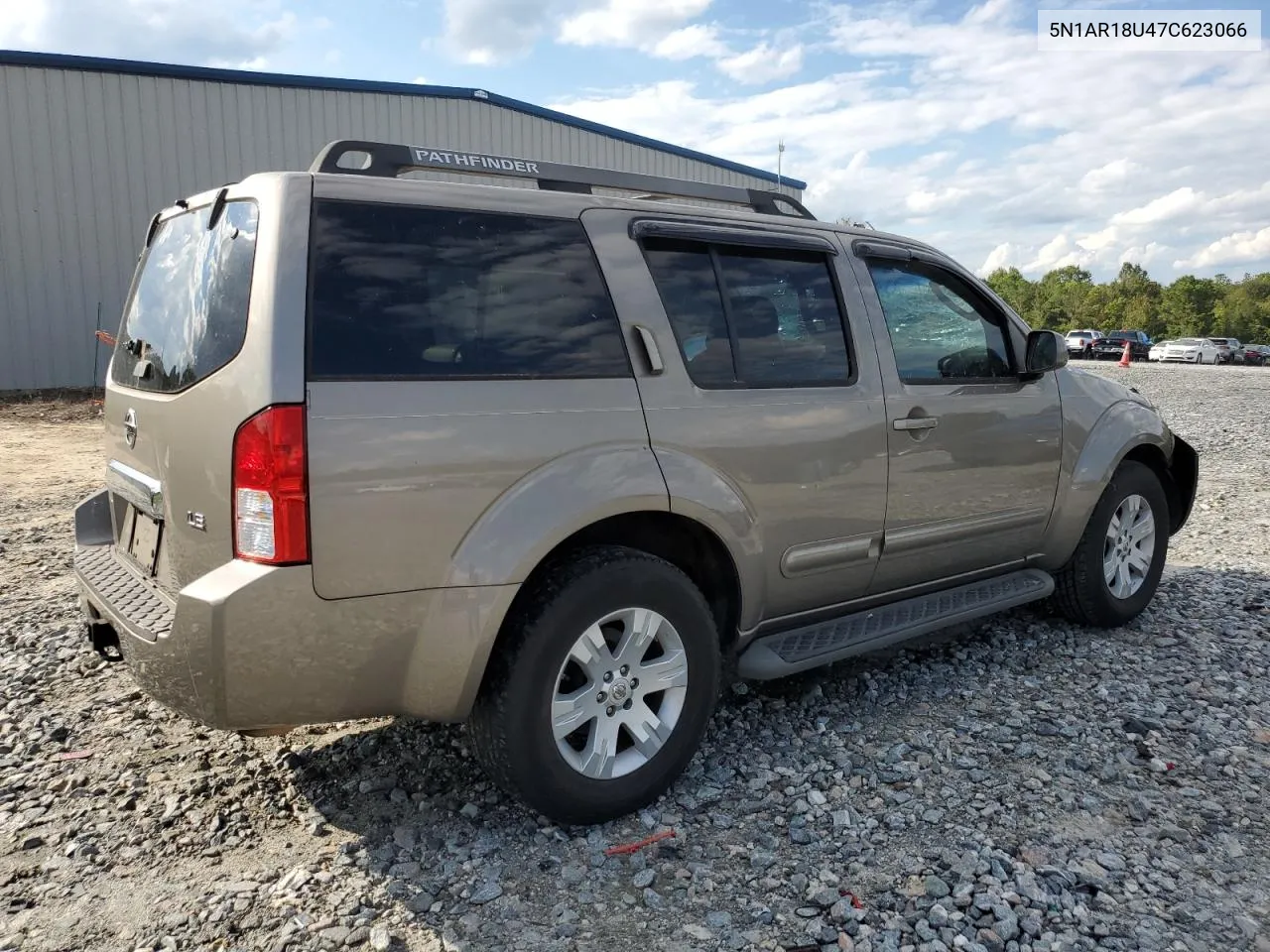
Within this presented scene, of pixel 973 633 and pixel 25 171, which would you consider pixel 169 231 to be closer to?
pixel 973 633

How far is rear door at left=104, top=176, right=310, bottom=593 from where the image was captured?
245 cm

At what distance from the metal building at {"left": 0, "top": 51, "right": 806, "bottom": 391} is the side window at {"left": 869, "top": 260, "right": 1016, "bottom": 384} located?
1459 cm

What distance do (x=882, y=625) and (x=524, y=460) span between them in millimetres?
1710

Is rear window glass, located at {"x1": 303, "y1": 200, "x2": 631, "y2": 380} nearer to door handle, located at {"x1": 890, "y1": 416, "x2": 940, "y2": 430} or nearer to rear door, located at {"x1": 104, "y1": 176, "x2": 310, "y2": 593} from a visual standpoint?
rear door, located at {"x1": 104, "y1": 176, "x2": 310, "y2": 593}

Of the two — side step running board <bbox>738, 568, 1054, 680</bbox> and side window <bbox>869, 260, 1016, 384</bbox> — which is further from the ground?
side window <bbox>869, 260, 1016, 384</bbox>

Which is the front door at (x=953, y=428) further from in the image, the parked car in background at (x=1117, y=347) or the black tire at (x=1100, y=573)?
the parked car in background at (x=1117, y=347)

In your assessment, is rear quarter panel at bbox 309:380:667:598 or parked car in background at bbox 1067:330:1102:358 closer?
rear quarter panel at bbox 309:380:667:598

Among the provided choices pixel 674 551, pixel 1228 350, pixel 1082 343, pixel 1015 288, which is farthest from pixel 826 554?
pixel 1015 288

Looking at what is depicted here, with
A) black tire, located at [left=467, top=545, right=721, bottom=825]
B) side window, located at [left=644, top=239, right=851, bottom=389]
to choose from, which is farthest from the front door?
black tire, located at [left=467, top=545, right=721, bottom=825]

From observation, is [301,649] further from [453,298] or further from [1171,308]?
[1171,308]

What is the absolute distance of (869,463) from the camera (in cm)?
354

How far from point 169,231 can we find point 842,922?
303 cm

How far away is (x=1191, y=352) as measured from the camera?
142 feet

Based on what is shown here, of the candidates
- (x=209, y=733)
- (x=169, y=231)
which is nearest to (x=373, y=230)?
(x=169, y=231)
